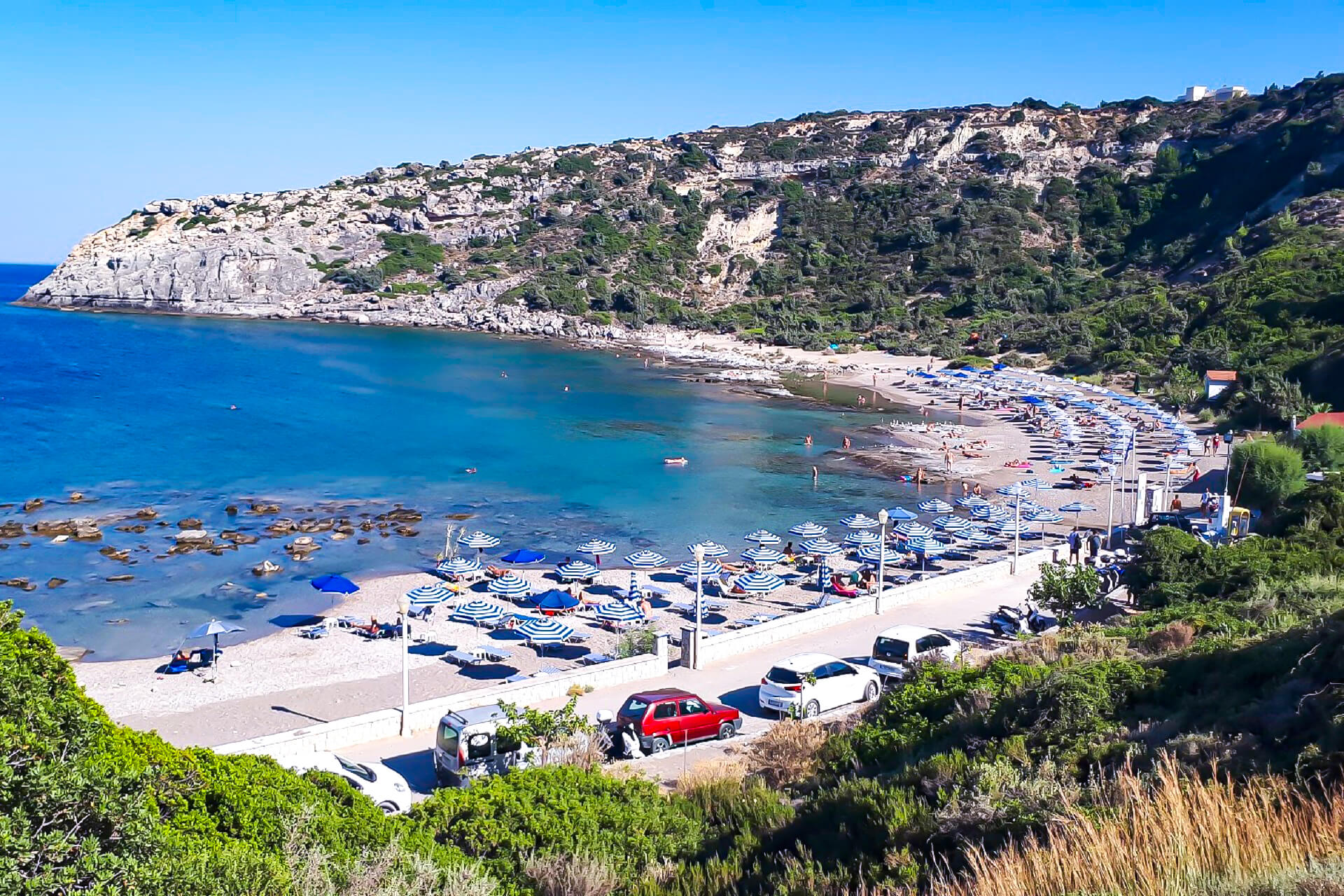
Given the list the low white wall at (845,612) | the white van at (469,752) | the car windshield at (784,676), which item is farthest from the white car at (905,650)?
the white van at (469,752)

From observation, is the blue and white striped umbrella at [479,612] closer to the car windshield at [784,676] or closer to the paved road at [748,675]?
the paved road at [748,675]

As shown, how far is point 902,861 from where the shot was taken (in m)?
6.17

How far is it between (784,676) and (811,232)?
366 feet

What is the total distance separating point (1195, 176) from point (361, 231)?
325 ft

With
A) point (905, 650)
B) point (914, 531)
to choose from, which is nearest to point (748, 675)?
point (905, 650)

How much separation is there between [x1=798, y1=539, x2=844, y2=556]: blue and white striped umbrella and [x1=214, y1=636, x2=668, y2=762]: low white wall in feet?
44.5

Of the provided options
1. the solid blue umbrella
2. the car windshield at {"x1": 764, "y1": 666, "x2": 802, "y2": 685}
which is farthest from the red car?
the solid blue umbrella

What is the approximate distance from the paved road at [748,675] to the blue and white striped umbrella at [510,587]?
382 inches

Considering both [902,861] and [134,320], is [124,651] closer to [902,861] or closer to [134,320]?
[902,861]

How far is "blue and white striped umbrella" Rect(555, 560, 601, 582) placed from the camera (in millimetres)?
27078

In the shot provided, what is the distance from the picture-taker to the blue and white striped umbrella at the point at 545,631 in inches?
842

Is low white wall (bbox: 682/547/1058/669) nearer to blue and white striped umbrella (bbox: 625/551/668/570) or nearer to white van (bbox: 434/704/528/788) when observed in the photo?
white van (bbox: 434/704/528/788)

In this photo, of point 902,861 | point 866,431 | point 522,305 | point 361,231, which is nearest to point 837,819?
point 902,861

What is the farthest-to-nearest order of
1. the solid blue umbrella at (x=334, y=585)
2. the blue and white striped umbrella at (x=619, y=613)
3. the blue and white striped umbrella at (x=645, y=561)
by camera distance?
the blue and white striped umbrella at (x=645, y=561), the solid blue umbrella at (x=334, y=585), the blue and white striped umbrella at (x=619, y=613)
